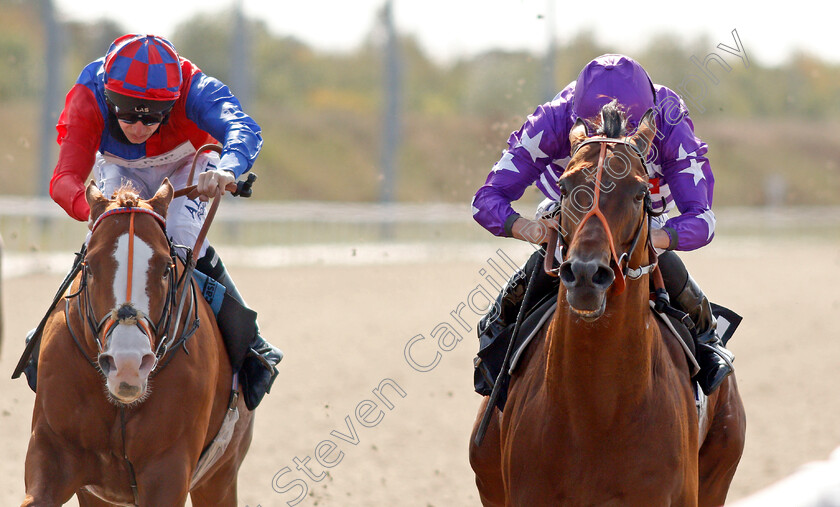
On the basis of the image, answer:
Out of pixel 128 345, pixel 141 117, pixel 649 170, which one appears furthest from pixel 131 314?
pixel 649 170

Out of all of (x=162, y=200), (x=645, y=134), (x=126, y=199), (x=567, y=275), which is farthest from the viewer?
(x=162, y=200)

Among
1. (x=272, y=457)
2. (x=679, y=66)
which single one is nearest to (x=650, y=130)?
(x=272, y=457)

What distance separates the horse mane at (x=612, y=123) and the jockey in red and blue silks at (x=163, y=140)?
145 cm

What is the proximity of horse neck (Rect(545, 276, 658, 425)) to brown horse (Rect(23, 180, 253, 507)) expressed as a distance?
136 centimetres

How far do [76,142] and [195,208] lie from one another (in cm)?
55

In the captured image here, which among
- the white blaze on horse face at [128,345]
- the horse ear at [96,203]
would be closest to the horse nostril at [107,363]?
the white blaze on horse face at [128,345]

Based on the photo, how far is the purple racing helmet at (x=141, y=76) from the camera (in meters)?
4.10

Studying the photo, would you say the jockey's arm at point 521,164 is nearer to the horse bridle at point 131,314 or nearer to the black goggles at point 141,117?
the horse bridle at point 131,314

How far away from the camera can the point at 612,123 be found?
11.1 feet

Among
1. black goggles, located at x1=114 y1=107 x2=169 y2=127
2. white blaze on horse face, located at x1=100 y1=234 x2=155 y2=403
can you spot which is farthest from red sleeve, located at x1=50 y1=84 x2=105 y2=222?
white blaze on horse face, located at x1=100 y1=234 x2=155 y2=403

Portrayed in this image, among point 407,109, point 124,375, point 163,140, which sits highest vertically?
point 163,140

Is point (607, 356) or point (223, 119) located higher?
point (223, 119)

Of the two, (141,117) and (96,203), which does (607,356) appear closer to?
(96,203)

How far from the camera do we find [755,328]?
12.4 m
